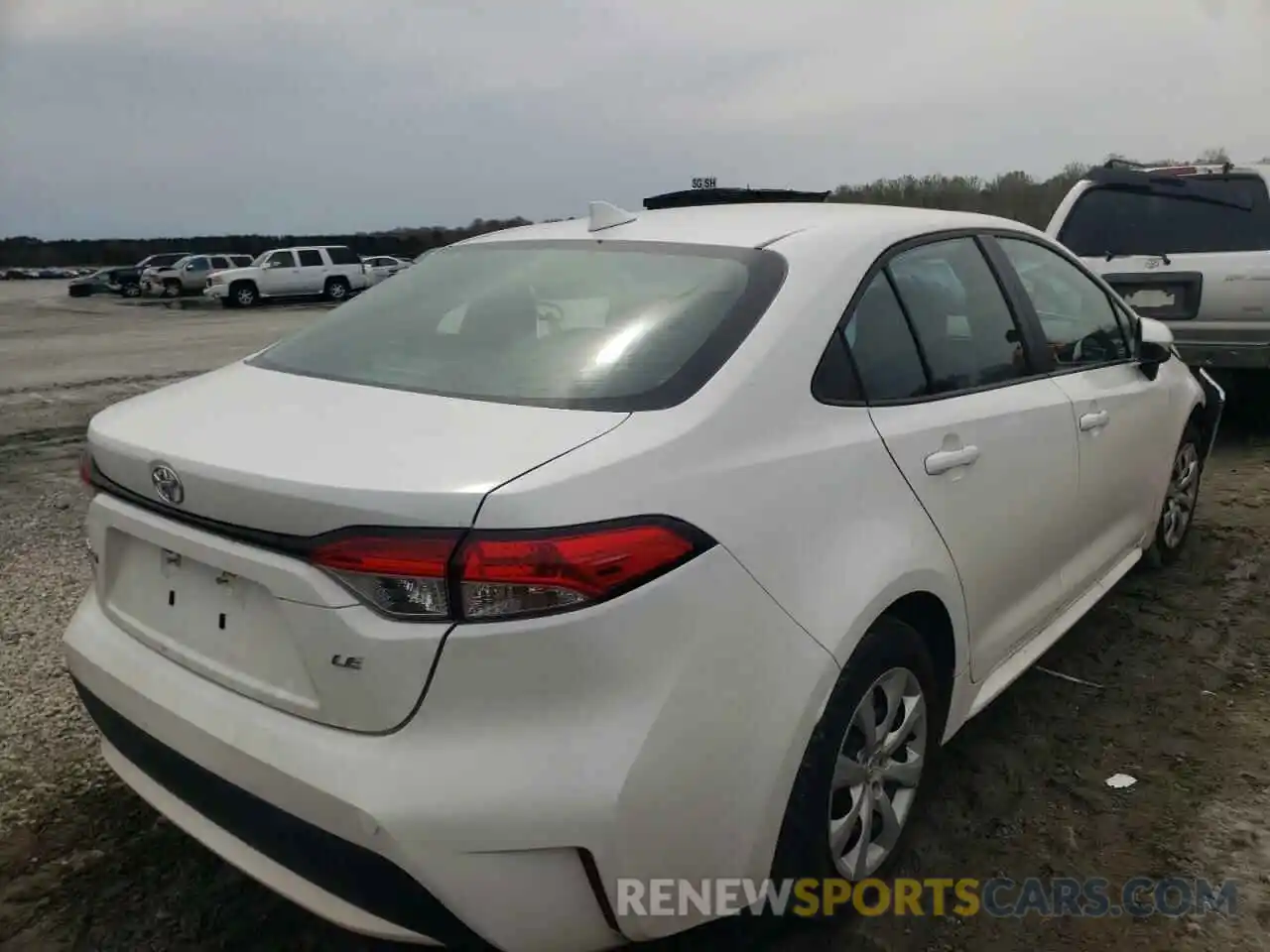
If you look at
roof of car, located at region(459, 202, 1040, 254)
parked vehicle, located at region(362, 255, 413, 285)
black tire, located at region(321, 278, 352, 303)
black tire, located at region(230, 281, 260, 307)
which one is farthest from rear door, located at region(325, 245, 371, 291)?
roof of car, located at region(459, 202, 1040, 254)

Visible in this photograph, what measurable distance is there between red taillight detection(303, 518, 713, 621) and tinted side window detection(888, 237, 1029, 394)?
1232 mm

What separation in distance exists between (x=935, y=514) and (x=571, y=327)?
971mm

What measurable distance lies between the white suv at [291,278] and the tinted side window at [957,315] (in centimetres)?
3052

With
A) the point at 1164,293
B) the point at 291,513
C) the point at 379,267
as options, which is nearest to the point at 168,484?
the point at 291,513

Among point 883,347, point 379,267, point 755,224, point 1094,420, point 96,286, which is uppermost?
point 755,224

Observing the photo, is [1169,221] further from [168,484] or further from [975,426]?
[168,484]

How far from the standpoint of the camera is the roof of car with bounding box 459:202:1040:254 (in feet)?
8.37

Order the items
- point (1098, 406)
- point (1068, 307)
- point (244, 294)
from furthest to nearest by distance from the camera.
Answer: point (244, 294) → point (1068, 307) → point (1098, 406)

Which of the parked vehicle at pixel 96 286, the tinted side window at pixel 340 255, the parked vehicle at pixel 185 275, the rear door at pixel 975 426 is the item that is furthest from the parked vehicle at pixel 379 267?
the rear door at pixel 975 426

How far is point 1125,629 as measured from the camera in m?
3.96

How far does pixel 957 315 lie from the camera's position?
9.21ft

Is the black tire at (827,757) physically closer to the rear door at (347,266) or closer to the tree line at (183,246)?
the rear door at (347,266)

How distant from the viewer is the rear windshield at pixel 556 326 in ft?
6.73

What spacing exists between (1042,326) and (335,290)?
3175cm
